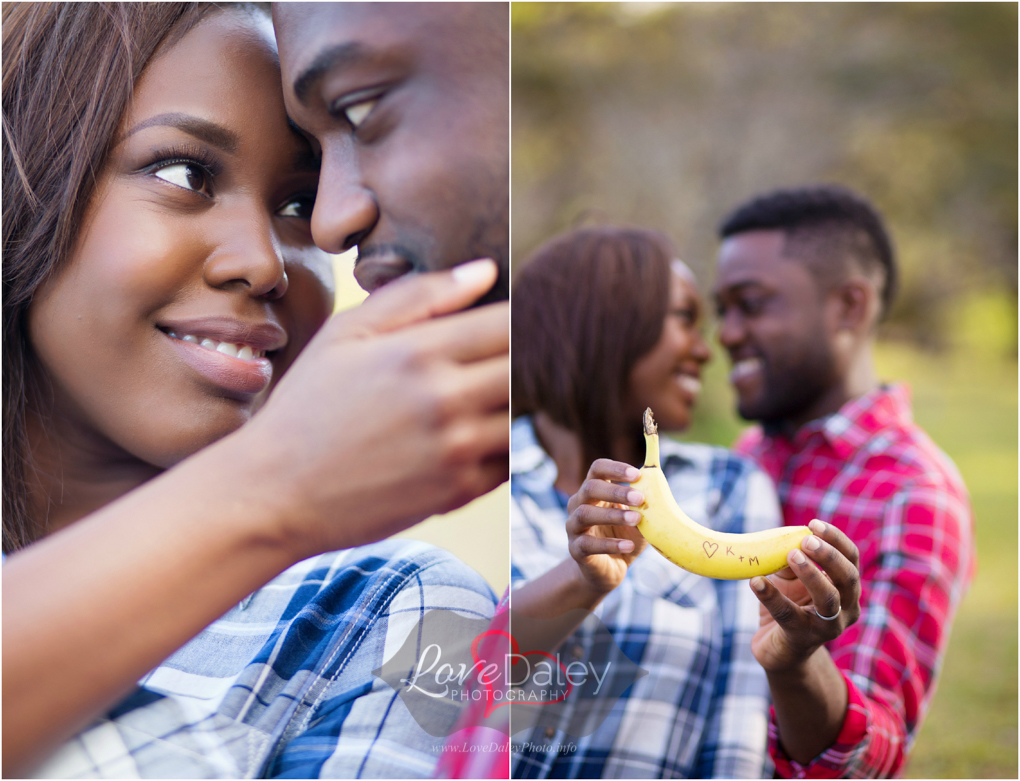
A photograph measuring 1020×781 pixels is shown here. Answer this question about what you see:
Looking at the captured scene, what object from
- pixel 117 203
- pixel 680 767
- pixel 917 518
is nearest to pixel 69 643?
pixel 117 203

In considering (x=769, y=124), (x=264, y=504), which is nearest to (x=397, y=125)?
(x=264, y=504)

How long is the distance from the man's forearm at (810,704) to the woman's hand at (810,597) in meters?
0.04

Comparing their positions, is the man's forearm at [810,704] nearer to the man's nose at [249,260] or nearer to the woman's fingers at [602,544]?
the woman's fingers at [602,544]

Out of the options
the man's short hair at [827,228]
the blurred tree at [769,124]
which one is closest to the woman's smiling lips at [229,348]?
the man's short hair at [827,228]

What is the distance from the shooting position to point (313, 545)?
93cm

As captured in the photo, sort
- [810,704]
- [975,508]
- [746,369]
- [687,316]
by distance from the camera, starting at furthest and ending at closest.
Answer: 1. [975,508]
2. [746,369]
3. [687,316]
4. [810,704]

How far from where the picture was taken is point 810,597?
1.01 metres

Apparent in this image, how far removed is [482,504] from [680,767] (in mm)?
617

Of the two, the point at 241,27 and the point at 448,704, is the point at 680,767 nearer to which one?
the point at 448,704

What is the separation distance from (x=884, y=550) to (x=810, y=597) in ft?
1.41

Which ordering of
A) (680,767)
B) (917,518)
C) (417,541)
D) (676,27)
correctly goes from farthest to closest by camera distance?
(676,27), (917,518), (680,767), (417,541)

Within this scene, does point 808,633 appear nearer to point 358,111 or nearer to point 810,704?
point 810,704

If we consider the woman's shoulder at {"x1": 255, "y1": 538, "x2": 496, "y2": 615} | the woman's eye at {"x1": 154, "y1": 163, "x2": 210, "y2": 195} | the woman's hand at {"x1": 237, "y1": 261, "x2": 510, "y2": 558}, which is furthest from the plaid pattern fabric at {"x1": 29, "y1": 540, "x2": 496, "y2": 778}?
the woman's eye at {"x1": 154, "y1": 163, "x2": 210, "y2": 195}

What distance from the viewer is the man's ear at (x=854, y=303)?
1.55 metres
